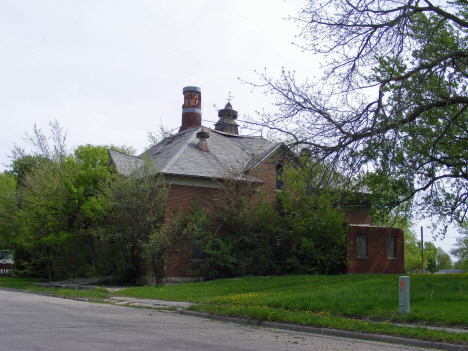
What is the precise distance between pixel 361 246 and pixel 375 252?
1.16 metres

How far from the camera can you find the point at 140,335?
8.23 metres

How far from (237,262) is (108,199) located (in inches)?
264

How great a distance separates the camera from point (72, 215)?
24609 mm

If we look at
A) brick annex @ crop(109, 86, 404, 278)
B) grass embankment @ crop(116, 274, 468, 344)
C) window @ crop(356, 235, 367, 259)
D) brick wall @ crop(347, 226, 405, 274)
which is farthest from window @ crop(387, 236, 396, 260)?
grass embankment @ crop(116, 274, 468, 344)

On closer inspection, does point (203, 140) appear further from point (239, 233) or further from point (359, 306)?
point (359, 306)

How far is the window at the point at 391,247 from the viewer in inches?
1085

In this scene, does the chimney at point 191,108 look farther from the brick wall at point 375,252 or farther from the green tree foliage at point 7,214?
the brick wall at point 375,252

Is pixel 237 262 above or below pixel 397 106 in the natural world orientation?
below

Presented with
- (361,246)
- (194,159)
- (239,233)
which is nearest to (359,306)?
(239,233)

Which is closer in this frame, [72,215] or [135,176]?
[135,176]

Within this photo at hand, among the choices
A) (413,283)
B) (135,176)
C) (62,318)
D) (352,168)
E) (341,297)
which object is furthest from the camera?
(135,176)

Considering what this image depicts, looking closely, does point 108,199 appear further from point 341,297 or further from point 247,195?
point 341,297

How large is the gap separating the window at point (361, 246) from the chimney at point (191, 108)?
14484 mm

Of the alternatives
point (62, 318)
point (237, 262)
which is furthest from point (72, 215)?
point (62, 318)
